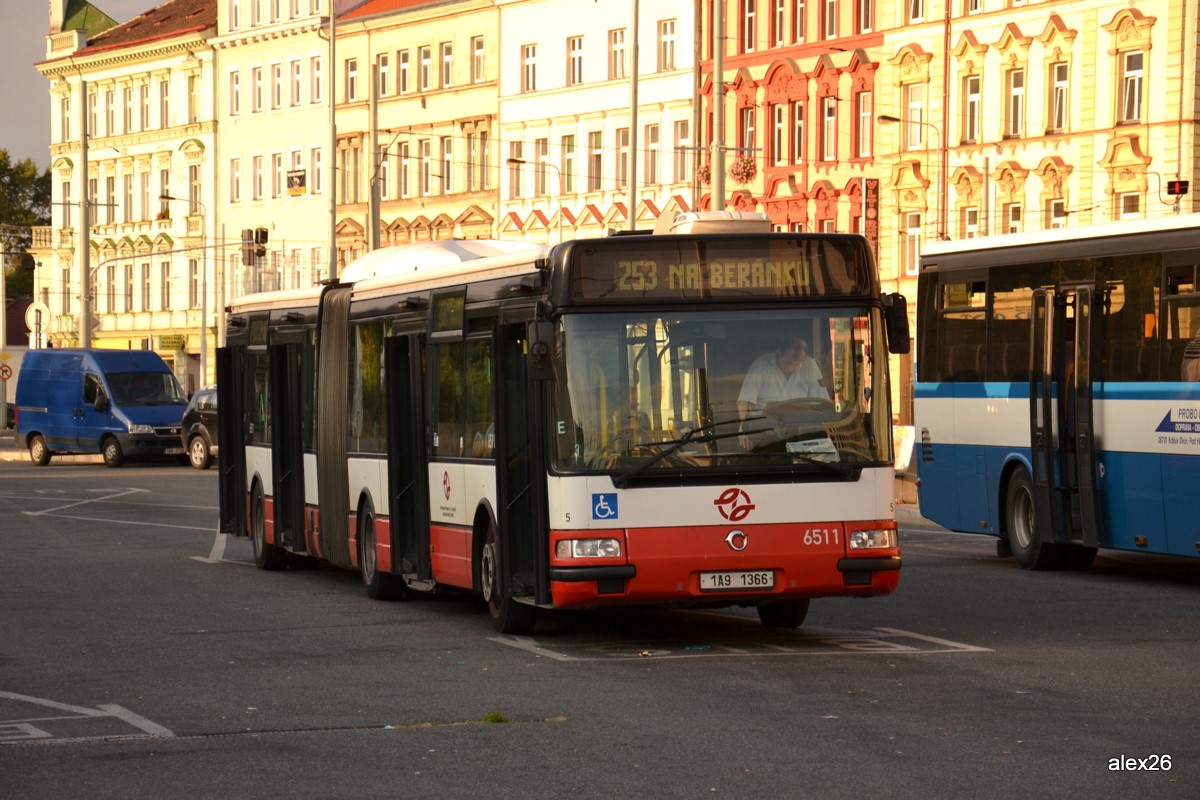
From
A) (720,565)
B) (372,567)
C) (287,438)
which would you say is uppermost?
(287,438)

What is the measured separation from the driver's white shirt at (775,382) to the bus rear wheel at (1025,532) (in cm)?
832

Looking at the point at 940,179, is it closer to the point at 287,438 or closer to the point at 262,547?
the point at 262,547

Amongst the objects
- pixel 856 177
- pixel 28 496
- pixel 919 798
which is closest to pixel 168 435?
pixel 28 496

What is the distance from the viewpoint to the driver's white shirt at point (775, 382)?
15180mm

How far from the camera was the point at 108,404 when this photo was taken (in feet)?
179

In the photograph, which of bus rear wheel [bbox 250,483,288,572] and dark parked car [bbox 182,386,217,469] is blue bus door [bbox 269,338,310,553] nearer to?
bus rear wheel [bbox 250,483,288,572]

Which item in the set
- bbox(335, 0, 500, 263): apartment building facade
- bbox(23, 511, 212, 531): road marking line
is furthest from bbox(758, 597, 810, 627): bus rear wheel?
bbox(335, 0, 500, 263): apartment building facade

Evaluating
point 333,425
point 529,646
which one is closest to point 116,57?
point 333,425

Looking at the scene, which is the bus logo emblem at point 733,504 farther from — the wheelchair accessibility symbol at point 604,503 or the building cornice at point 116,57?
the building cornice at point 116,57

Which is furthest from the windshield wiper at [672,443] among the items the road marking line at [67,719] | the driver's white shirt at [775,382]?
the road marking line at [67,719]

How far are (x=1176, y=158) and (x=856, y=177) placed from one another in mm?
12739

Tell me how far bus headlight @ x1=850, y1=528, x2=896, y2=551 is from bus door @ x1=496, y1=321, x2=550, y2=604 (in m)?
2.06

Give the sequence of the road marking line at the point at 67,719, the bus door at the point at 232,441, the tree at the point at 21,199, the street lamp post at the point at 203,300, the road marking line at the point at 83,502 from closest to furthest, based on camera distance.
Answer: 1. the road marking line at the point at 67,719
2. the bus door at the point at 232,441
3. the road marking line at the point at 83,502
4. the street lamp post at the point at 203,300
5. the tree at the point at 21,199

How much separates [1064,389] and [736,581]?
802cm
